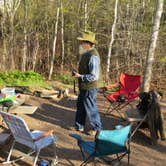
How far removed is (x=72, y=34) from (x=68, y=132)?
927cm

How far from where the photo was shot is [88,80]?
548 centimetres

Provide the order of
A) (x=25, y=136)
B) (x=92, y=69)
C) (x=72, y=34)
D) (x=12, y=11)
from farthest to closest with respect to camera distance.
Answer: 1. (x=72, y=34)
2. (x=12, y=11)
3. (x=92, y=69)
4. (x=25, y=136)

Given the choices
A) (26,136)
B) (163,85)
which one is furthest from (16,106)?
(163,85)

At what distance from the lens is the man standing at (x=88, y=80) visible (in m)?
5.43

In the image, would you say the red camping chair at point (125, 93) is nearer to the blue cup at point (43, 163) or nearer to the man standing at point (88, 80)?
the man standing at point (88, 80)

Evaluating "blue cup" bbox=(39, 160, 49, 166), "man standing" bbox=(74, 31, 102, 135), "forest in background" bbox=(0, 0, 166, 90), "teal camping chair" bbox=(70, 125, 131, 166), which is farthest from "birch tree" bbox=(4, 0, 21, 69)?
"teal camping chair" bbox=(70, 125, 131, 166)

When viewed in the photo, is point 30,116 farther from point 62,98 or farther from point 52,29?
point 52,29

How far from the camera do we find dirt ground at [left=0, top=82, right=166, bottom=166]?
491cm

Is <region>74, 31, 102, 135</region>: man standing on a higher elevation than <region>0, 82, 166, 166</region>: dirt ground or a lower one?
higher

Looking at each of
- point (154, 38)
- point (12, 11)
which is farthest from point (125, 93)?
point (12, 11)

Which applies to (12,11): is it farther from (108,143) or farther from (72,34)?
(108,143)

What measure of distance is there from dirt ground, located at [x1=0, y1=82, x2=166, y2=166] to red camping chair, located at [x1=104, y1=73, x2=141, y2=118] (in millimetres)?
280

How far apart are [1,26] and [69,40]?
3.16 meters

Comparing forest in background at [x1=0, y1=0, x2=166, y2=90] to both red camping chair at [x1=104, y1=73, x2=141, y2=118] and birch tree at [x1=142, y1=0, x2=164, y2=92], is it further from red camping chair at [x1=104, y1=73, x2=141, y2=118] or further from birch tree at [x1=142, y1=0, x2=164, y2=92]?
red camping chair at [x1=104, y1=73, x2=141, y2=118]
